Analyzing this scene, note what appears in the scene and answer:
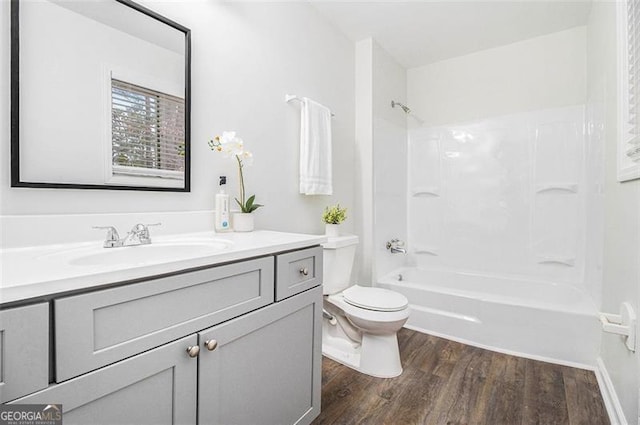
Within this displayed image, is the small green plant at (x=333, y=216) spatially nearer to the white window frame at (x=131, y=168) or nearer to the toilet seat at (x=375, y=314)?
the toilet seat at (x=375, y=314)

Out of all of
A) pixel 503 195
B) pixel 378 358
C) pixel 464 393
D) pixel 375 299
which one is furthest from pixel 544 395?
pixel 503 195

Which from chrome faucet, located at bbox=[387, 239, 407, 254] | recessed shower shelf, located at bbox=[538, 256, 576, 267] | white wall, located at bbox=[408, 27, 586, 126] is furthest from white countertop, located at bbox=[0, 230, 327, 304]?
white wall, located at bbox=[408, 27, 586, 126]

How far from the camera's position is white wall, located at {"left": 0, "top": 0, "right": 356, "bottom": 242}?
1067mm

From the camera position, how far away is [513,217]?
2750 mm

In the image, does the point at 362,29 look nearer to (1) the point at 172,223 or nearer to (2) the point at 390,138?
(2) the point at 390,138

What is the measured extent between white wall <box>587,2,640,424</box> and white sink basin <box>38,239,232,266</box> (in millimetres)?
1693

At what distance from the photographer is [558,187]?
2.56m

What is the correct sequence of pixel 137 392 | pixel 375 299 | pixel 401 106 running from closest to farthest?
pixel 137 392
pixel 375 299
pixel 401 106

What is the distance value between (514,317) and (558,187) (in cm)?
126

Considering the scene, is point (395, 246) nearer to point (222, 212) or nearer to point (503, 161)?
point (503, 161)

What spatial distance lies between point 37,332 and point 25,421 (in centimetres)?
17

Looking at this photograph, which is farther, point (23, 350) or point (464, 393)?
point (464, 393)

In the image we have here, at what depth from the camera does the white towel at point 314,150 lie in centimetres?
199

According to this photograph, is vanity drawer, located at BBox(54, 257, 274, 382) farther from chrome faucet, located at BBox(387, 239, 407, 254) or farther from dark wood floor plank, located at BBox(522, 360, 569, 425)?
chrome faucet, located at BBox(387, 239, 407, 254)
